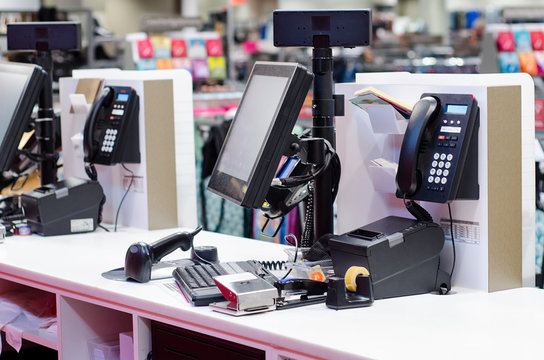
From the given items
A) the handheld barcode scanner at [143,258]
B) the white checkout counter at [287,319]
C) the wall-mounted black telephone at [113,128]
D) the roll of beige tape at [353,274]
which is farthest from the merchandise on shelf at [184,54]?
the roll of beige tape at [353,274]

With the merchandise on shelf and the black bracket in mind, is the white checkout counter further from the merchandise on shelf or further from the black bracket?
the merchandise on shelf

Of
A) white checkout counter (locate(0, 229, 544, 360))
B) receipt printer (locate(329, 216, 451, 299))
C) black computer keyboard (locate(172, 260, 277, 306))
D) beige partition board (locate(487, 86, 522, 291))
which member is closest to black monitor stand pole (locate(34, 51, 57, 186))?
white checkout counter (locate(0, 229, 544, 360))

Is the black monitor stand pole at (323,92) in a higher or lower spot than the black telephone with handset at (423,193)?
higher

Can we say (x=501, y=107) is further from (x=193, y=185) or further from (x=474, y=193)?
(x=193, y=185)

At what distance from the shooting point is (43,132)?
3.41m

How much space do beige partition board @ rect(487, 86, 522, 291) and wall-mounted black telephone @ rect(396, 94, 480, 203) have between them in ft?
0.15

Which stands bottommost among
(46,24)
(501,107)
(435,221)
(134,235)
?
(134,235)

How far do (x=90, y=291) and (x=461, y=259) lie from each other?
1.02 metres

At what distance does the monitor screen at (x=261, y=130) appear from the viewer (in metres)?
2.16

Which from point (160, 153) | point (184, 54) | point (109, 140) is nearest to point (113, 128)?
point (109, 140)

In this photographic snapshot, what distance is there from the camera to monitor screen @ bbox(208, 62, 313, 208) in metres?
2.16

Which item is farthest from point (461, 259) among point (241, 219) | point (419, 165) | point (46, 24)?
point (241, 219)

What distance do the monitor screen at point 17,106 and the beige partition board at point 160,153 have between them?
41 cm

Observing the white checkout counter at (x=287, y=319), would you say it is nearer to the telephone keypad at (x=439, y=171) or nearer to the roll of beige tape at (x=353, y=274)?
the roll of beige tape at (x=353, y=274)
